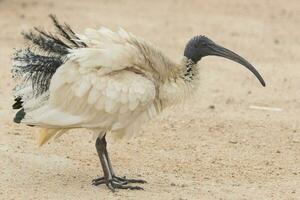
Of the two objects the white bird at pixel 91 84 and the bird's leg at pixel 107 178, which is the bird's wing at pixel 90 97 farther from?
the bird's leg at pixel 107 178

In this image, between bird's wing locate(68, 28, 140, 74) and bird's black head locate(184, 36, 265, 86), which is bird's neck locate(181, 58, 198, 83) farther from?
bird's wing locate(68, 28, 140, 74)

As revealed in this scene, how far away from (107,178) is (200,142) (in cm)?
216

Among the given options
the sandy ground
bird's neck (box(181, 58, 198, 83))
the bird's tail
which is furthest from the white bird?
the sandy ground

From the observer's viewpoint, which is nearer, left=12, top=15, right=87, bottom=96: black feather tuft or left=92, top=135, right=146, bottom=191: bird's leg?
left=12, top=15, right=87, bottom=96: black feather tuft

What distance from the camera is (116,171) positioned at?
9445mm

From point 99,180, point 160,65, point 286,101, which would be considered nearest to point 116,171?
point 99,180

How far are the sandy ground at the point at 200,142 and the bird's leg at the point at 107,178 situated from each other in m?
0.10

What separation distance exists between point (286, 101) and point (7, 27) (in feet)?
21.7

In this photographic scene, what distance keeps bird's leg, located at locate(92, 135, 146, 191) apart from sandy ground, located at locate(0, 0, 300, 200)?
0.10 meters

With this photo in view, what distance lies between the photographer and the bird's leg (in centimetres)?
870

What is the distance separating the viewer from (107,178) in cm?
870

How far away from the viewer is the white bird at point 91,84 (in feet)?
27.5

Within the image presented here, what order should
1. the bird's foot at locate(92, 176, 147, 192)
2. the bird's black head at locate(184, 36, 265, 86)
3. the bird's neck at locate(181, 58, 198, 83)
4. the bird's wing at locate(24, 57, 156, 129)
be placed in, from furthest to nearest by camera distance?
the bird's black head at locate(184, 36, 265, 86) → the bird's neck at locate(181, 58, 198, 83) → the bird's foot at locate(92, 176, 147, 192) → the bird's wing at locate(24, 57, 156, 129)

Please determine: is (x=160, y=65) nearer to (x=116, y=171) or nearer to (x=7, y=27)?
(x=116, y=171)
